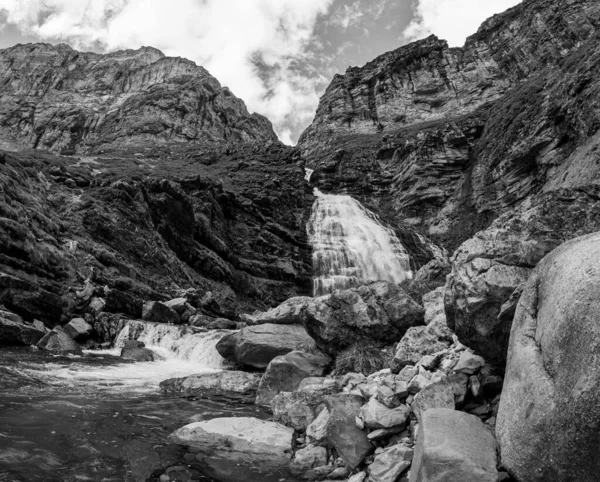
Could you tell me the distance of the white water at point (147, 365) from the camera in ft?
39.8

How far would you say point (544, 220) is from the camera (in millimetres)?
5797

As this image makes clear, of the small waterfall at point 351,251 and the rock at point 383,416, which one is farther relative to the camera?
the small waterfall at point 351,251

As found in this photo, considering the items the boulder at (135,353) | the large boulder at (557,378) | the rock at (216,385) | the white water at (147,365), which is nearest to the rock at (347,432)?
the large boulder at (557,378)

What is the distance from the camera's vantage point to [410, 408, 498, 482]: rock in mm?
3863

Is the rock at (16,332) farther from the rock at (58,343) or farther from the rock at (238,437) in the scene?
→ the rock at (238,437)

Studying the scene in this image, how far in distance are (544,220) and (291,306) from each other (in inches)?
500

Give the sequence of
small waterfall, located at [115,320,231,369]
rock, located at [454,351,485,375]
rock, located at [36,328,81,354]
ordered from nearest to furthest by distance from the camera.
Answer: rock, located at [454,351,485,375] < rock, located at [36,328,81,354] < small waterfall, located at [115,320,231,369]

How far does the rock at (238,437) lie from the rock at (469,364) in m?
3.26

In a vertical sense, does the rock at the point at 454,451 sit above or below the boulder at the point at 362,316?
below

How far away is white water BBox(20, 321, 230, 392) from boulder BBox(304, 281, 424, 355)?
5.68 meters

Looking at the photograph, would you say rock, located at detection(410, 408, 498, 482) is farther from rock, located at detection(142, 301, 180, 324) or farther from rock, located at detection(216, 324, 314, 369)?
rock, located at detection(142, 301, 180, 324)

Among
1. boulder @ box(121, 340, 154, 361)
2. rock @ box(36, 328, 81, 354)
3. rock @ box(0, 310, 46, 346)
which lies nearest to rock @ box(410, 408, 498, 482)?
boulder @ box(121, 340, 154, 361)

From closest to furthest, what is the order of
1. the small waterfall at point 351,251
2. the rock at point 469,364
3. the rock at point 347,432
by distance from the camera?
1. the rock at point 347,432
2. the rock at point 469,364
3. the small waterfall at point 351,251

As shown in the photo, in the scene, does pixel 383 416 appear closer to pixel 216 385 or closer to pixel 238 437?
pixel 238 437
